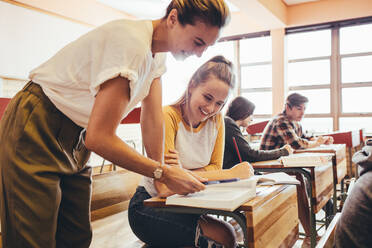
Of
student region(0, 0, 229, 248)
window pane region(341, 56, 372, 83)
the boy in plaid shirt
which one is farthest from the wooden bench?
window pane region(341, 56, 372, 83)

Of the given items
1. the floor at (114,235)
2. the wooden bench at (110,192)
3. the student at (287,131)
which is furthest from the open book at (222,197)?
the student at (287,131)

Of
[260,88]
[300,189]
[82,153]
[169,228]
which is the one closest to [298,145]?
[300,189]

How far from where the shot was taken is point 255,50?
703cm

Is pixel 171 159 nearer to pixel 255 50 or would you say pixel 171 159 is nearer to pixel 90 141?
pixel 90 141

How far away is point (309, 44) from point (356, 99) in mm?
1382

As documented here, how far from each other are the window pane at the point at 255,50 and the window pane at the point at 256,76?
167 mm

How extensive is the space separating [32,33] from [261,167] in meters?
4.48

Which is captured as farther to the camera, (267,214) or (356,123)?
(356,123)

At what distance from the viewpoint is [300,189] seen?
8.65 feet

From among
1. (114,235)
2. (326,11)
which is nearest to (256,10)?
(326,11)

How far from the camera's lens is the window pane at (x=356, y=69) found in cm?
590

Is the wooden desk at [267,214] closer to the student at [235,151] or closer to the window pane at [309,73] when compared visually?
the student at [235,151]

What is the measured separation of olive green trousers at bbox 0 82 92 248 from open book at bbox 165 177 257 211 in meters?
0.34

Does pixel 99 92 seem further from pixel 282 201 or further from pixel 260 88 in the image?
pixel 260 88
